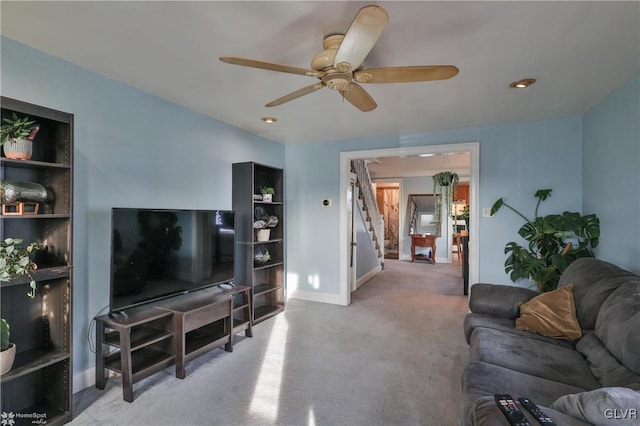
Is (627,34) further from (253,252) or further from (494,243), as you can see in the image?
(253,252)

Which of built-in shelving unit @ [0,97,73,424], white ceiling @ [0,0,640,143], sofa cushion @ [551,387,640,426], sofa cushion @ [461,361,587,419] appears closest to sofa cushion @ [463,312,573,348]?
sofa cushion @ [461,361,587,419]

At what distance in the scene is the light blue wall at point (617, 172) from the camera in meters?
2.35

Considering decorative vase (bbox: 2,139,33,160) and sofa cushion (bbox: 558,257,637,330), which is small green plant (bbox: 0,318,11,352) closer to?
decorative vase (bbox: 2,139,33,160)

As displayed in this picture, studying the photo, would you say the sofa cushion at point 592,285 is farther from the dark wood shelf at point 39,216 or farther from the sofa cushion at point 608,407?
the dark wood shelf at point 39,216

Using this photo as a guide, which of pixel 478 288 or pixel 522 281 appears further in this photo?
pixel 522 281

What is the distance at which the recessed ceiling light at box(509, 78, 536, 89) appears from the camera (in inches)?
98.2

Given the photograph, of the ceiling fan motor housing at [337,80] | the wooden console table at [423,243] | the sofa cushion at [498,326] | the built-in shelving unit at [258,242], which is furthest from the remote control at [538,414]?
the wooden console table at [423,243]

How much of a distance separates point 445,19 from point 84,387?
3.35 meters

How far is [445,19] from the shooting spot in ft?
5.67

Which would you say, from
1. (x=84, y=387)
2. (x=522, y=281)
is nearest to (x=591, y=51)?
(x=522, y=281)

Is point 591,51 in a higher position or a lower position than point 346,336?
higher

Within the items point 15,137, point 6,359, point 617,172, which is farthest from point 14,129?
point 617,172

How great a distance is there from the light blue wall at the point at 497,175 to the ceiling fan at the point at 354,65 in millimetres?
2446

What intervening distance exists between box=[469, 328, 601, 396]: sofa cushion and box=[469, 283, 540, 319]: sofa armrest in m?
0.42
